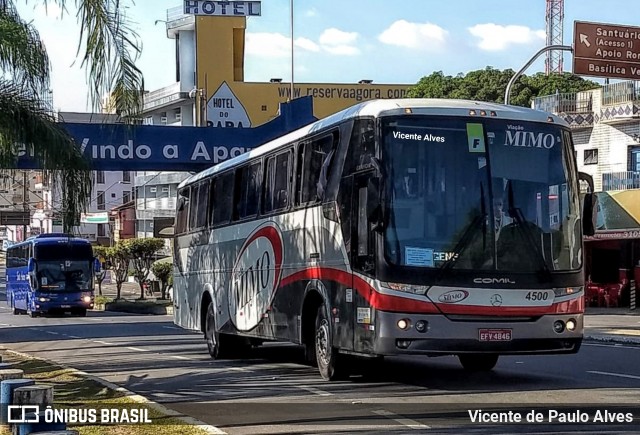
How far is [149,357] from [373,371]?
5.69 m

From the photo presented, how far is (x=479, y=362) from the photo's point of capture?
1552cm

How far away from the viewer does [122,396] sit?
12445 millimetres

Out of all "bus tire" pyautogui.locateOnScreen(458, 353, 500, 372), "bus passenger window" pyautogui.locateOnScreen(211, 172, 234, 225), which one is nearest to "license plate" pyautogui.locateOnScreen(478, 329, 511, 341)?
"bus tire" pyautogui.locateOnScreen(458, 353, 500, 372)

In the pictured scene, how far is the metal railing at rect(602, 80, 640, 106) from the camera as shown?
3954cm

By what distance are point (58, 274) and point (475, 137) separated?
3637cm

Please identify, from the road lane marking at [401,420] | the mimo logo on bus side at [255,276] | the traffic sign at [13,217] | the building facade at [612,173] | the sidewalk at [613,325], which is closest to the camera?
the road lane marking at [401,420]

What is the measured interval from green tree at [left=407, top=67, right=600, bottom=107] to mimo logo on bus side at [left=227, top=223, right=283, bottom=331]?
4144 centimetres

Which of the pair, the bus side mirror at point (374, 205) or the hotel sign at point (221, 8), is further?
the hotel sign at point (221, 8)

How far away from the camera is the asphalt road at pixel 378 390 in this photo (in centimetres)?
1038

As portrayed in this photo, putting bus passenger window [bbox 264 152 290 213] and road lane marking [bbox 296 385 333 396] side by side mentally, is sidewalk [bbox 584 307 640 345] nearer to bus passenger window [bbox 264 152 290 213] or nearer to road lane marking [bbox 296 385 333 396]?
bus passenger window [bbox 264 152 290 213]

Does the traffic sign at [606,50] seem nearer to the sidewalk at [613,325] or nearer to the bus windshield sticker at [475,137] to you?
the sidewalk at [613,325]

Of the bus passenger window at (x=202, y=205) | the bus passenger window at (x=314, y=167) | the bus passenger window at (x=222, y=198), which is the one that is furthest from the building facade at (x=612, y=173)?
the bus passenger window at (x=314, y=167)

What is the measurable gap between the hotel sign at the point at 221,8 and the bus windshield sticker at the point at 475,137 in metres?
64.7

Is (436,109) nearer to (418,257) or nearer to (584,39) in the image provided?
(418,257)
